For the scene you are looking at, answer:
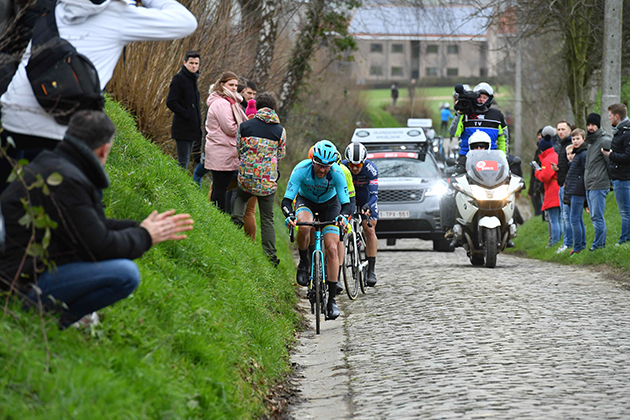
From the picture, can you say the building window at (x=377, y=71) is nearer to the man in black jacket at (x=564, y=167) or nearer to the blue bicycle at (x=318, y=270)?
the man in black jacket at (x=564, y=167)

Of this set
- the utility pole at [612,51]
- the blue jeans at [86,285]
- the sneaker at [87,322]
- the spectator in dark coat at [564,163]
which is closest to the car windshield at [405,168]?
the spectator in dark coat at [564,163]

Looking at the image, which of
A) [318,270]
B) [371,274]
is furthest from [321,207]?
[371,274]

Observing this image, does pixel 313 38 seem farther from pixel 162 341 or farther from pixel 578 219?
pixel 162 341

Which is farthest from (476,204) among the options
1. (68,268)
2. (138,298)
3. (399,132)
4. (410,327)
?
(68,268)

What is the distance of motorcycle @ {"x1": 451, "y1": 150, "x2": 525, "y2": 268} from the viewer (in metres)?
13.4

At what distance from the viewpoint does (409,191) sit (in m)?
18.4

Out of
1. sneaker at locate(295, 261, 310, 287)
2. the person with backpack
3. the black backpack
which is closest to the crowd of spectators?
sneaker at locate(295, 261, 310, 287)

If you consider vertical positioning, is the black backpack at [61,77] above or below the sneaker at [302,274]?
above

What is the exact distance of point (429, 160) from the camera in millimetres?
19547

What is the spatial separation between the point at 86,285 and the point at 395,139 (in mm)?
15832

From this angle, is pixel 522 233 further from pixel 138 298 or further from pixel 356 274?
pixel 138 298

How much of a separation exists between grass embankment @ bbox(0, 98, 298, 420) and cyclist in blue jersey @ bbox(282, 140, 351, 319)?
2.23 ft

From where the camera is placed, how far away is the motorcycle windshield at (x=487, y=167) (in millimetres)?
13576

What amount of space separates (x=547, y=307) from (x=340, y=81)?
39326 millimetres
